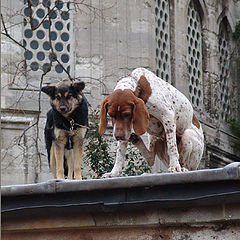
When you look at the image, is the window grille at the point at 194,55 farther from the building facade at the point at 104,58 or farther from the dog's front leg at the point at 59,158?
the dog's front leg at the point at 59,158

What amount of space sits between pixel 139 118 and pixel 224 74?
1673cm

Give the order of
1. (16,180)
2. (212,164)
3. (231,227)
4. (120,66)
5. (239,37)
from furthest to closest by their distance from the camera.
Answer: (239,37) → (212,164) → (120,66) → (16,180) → (231,227)

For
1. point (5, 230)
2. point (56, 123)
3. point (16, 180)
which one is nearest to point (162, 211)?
point (5, 230)

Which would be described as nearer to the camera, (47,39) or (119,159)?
(119,159)

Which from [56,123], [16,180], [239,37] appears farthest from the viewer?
[239,37]

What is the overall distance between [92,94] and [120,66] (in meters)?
1.01

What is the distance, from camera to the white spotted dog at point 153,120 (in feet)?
32.1

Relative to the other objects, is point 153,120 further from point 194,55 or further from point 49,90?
point 194,55

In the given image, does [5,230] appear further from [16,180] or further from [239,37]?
[239,37]

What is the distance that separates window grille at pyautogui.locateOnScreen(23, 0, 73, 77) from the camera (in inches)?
836

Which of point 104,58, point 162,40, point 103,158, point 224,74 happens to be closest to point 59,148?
point 103,158

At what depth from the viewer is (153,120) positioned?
10664 mm

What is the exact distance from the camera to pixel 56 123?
40.2 ft

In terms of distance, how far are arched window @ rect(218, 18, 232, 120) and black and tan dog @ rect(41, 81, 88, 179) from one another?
13426mm
